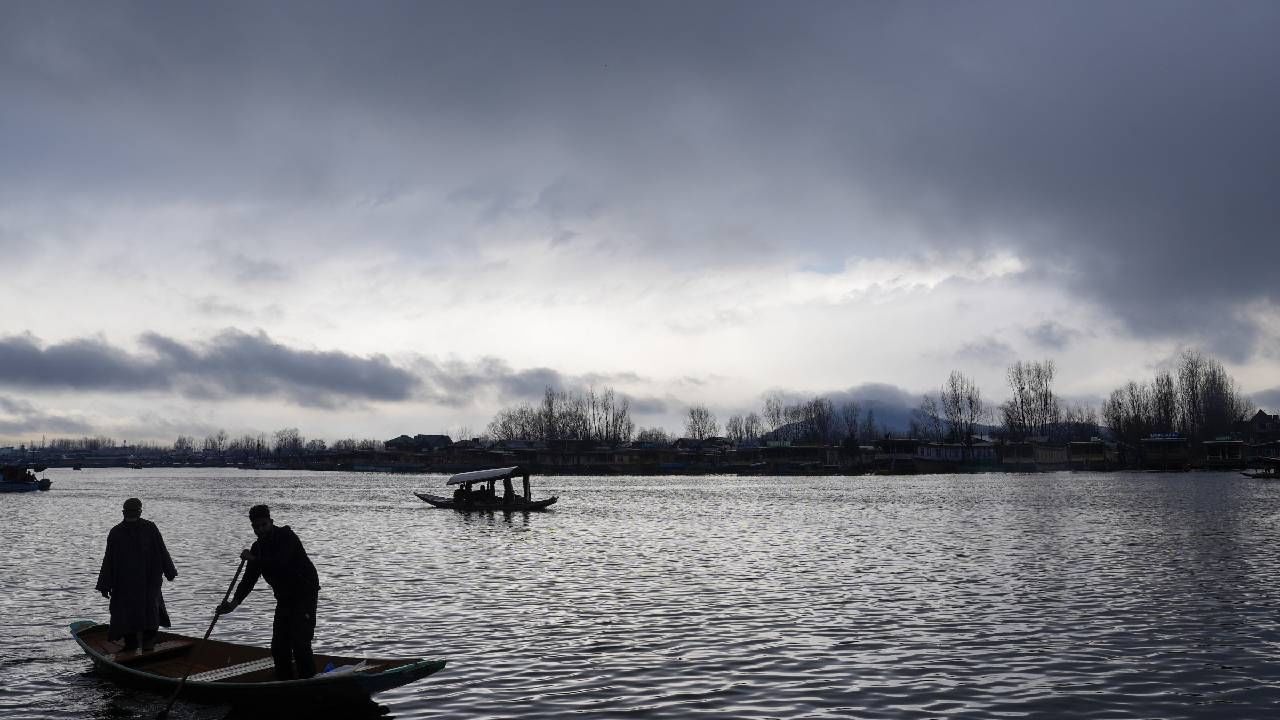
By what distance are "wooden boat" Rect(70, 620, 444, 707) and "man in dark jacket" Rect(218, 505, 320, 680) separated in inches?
11.8

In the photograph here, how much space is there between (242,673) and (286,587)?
2341 mm

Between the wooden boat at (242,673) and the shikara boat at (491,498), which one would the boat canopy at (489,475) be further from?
the wooden boat at (242,673)

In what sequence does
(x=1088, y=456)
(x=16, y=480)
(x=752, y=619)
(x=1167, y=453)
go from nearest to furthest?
(x=752, y=619) → (x=16, y=480) → (x=1167, y=453) → (x=1088, y=456)

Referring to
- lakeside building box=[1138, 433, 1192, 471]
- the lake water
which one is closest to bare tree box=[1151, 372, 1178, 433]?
lakeside building box=[1138, 433, 1192, 471]

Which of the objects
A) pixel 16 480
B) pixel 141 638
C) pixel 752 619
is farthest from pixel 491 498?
pixel 16 480

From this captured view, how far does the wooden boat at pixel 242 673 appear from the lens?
12688 millimetres

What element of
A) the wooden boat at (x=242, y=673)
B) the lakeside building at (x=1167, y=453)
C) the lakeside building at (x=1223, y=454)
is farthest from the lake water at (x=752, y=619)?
the lakeside building at (x=1223, y=454)

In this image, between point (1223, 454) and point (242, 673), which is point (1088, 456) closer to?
point (1223, 454)

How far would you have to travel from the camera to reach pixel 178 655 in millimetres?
15195

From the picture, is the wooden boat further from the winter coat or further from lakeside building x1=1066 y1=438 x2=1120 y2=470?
lakeside building x1=1066 y1=438 x2=1120 y2=470

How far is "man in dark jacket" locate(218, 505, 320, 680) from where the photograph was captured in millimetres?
12180

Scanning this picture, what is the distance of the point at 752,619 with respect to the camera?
67.6ft

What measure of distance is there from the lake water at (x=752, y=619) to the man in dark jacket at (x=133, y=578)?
3.29ft

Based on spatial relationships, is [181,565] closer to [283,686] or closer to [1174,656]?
[283,686]
